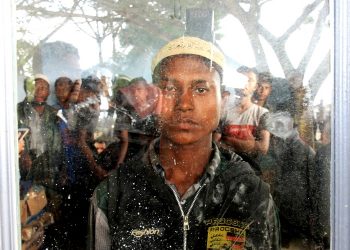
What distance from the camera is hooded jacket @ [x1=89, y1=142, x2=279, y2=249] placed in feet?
4.90

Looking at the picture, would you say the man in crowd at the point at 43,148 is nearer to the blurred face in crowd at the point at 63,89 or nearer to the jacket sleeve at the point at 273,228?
the blurred face in crowd at the point at 63,89

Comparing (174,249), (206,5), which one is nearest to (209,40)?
(206,5)

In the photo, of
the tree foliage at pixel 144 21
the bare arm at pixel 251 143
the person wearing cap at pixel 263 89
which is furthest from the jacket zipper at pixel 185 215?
the tree foliage at pixel 144 21

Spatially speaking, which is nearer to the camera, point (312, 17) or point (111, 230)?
point (312, 17)

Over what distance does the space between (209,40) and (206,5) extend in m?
0.11

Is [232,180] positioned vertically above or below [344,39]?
below

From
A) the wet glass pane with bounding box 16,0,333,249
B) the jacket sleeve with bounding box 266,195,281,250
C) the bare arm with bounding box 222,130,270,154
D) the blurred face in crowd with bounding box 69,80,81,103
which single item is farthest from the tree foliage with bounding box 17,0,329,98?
the jacket sleeve with bounding box 266,195,281,250

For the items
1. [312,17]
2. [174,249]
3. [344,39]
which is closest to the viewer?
[344,39]

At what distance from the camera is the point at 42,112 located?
57.9 inches

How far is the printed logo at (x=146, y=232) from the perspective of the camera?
4.92ft

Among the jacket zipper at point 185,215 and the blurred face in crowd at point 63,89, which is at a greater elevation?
the blurred face in crowd at point 63,89

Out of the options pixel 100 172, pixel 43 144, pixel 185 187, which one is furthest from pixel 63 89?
pixel 185 187

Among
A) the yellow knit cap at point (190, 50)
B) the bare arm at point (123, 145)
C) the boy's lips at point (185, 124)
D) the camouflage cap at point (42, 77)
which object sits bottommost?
the bare arm at point (123, 145)

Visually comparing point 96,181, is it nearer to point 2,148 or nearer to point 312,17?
point 2,148
